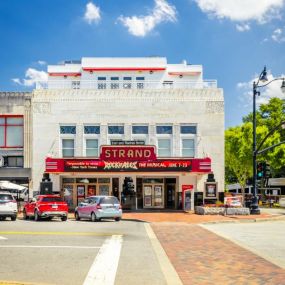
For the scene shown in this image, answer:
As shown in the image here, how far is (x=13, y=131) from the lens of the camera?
43469 millimetres

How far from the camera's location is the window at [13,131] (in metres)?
43.4

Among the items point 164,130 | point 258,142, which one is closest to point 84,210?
point 164,130

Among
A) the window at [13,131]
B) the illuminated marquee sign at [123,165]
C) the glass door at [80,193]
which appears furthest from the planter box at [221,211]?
the window at [13,131]

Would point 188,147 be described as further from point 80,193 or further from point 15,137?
point 15,137

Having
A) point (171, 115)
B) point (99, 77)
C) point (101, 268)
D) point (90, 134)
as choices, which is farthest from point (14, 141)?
point (101, 268)

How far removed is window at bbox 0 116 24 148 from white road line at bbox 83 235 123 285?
27902mm

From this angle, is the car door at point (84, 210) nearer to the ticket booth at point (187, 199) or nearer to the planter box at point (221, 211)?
the planter box at point (221, 211)

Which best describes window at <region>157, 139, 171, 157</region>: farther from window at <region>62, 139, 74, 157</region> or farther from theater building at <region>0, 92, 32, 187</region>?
theater building at <region>0, 92, 32, 187</region>

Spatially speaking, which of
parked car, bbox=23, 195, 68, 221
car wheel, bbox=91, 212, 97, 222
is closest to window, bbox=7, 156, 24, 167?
parked car, bbox=23, 195, 68, 221

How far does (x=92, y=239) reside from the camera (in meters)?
18.6

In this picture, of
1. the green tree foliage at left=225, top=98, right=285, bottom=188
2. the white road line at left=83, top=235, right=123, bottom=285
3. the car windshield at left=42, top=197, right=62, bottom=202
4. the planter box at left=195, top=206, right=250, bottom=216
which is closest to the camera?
the white road line at left=83, top=235, right=123, bottom=285

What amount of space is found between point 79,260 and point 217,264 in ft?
10.8

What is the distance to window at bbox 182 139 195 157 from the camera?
4294 centimetres

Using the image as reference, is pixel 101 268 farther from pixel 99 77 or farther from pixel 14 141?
pixel 99 77
